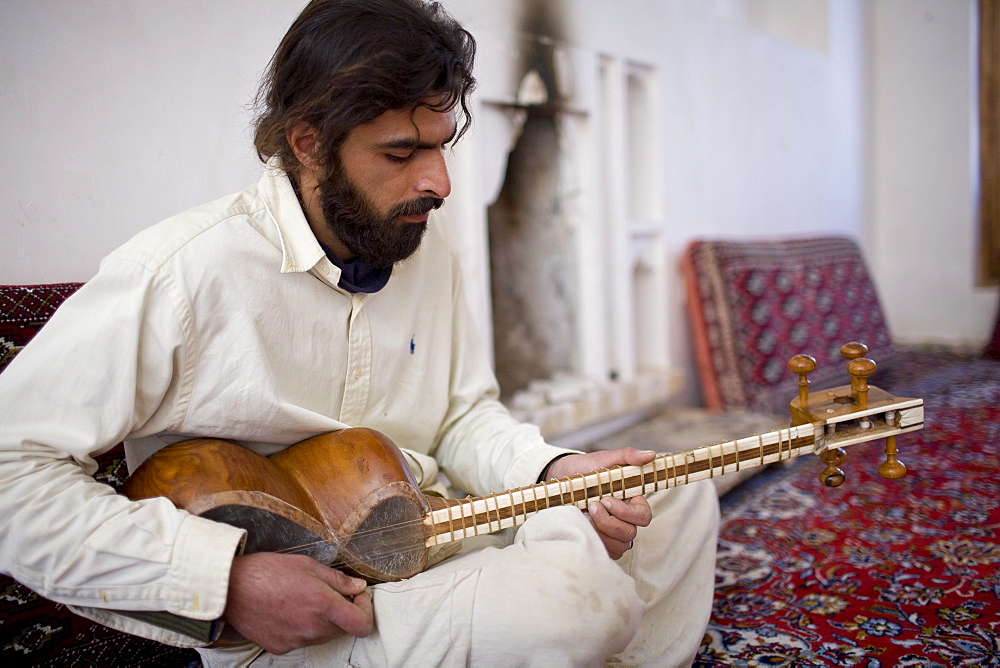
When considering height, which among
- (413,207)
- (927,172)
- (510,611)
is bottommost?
(510,611)

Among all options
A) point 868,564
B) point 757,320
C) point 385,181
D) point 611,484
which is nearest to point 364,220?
point 385,181

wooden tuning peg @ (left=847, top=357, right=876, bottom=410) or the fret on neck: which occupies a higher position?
wooden tuning peg @ (left=847, top=357, right=876, bottom=410)

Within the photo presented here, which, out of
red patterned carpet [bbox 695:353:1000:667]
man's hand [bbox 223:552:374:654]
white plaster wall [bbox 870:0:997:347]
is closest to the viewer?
man's hand [bbox 223:552:374:654]

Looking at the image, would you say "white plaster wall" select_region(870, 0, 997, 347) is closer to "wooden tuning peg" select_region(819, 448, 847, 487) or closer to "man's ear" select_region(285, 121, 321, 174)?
"wooden tuning peg" select_region(819, 448, 847, 487)

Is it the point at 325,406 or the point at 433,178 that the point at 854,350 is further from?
the point at 325,406

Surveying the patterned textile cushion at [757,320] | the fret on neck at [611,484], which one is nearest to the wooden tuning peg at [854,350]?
the fret on neck at [611,484]

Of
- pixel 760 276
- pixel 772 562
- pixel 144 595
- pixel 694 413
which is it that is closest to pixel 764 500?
pixel 772 562

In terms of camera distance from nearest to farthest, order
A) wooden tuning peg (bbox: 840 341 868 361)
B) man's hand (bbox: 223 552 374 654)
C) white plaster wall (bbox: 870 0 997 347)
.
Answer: man's hand (bbox: 223 552 374 654) → wooden tuning peg (bbox: 840 341 868 361) → white plaster wall (bbox: 870 0 997 347)

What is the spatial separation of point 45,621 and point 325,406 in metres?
0.74

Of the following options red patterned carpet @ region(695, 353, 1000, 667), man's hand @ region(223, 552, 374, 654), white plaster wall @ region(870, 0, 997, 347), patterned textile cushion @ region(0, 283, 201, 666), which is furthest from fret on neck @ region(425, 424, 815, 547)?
white plaster wall @ region(870, 0, 997, 347)

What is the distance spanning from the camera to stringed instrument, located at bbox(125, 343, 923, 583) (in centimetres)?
136

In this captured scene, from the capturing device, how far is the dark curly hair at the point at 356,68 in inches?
62.4

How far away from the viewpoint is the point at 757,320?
406cm

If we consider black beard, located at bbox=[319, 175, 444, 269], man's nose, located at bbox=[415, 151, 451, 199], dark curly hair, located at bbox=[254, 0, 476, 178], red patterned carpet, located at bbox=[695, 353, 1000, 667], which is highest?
dark curly hair, located at bbox=[254, 0, 476, 178]
